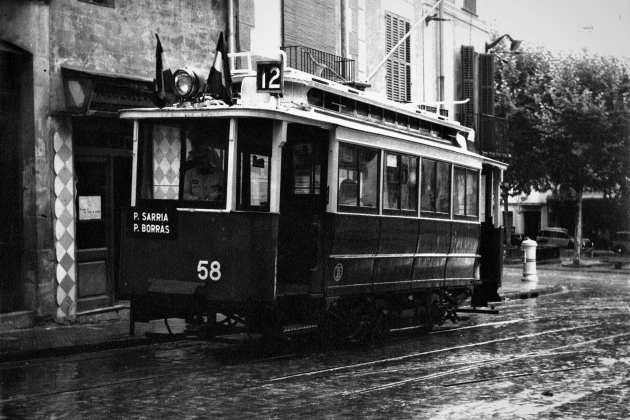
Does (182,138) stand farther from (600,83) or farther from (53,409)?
(600,83)

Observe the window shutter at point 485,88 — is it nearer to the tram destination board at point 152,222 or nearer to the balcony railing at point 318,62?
the balcony railing at point 318,62

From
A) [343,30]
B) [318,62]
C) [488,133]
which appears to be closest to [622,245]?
[488,133]

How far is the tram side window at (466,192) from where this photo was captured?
640 inches

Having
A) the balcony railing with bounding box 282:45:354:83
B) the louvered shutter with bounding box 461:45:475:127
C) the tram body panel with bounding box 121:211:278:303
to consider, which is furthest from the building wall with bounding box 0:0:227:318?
the louvered shutter with bounding box 461:45:475:127

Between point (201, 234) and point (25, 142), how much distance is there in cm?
472

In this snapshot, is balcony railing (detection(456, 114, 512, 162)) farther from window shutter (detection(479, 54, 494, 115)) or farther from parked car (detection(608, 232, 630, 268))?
parked car (detection(608, 232, 630, 268))

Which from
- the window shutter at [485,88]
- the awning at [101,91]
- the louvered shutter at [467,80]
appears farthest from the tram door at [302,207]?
the window shutter at [485,88]

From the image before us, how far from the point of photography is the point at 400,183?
14.3 meters

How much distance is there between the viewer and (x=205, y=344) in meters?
13.9

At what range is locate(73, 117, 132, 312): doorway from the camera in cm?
1627

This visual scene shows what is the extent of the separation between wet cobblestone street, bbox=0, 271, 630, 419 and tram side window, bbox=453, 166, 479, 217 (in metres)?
2.07

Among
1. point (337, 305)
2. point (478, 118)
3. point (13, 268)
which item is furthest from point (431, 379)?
point (478, 118)

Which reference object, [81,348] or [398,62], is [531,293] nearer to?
[398,62]

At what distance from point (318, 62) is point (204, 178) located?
9.94 metres
